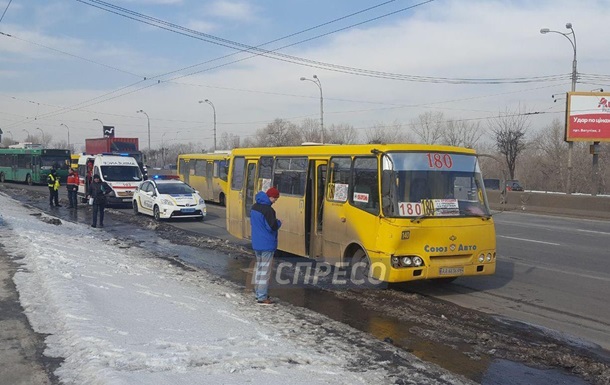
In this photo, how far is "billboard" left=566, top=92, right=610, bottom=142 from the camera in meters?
39.1

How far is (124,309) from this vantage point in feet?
23.9

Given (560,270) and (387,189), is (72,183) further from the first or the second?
(560,270)

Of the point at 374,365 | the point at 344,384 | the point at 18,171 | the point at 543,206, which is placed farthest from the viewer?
the point at 18,171

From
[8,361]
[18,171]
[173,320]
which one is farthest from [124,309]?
[18,171]

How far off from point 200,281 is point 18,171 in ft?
142

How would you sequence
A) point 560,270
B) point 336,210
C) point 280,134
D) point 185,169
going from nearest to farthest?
1. point 336,210
2. point 560,270
3. point 185,169
4. point 280,134

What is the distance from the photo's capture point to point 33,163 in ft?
148

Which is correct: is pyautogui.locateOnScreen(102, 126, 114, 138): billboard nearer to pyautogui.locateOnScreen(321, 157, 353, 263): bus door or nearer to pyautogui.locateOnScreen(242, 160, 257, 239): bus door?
pyautogui.locateOnScreen(242, 160, 257, 239): bus door

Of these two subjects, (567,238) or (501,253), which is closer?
(501,253)

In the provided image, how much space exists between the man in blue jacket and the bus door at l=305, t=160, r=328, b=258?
260 cm

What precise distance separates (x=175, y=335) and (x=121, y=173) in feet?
74.1

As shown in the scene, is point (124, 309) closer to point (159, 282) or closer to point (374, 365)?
point (159, 282)

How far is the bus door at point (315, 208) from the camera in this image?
11.2 meters

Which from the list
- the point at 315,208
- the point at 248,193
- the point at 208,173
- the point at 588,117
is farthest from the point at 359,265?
the point at 588,117
